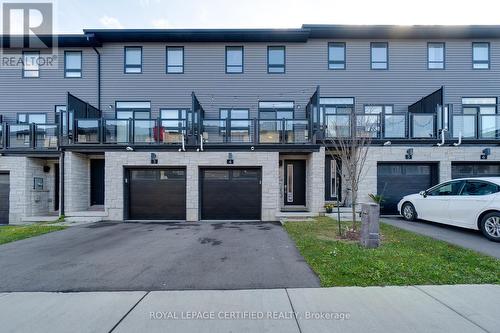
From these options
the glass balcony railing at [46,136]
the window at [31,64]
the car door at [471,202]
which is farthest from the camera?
the window at [31,64]

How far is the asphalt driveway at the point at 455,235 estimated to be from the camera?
601 centimetres

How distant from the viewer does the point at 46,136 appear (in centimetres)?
1173

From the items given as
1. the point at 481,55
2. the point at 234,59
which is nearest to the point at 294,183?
the point at 234,59

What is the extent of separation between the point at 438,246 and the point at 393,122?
7.00 m

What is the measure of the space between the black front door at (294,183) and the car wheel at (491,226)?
6966mm

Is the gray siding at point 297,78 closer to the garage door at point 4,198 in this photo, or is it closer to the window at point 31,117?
the window at point 31,117

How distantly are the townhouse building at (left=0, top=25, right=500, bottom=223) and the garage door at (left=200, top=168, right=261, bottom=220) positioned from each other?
7cm

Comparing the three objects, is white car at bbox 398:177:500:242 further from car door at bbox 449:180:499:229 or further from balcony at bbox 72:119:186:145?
balcony at bbox 72:119:186:145

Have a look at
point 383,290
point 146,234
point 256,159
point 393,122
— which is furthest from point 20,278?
point 393,122

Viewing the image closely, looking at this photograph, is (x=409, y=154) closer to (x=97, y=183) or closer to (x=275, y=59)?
(x=275, y=59)

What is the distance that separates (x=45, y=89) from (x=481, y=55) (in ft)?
80.4

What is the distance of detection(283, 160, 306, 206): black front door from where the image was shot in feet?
42.0

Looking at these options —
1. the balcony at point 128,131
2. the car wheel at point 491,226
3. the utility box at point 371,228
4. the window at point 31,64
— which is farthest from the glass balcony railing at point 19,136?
the car wheel at point 491,226

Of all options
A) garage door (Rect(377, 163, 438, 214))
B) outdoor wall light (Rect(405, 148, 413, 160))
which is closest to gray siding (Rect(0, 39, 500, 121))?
outdoor wall light (Rect(405, 148, 413, 160))
